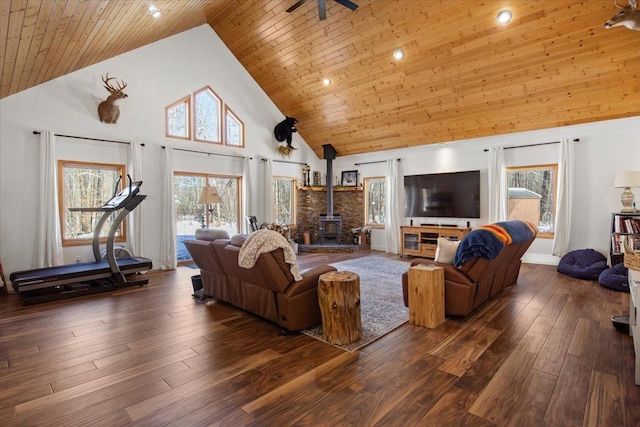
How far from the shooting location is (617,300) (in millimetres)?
4195

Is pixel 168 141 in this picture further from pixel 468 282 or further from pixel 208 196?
pixel 468 282

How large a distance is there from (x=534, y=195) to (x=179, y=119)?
25.1 feet

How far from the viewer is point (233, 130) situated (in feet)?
26.3

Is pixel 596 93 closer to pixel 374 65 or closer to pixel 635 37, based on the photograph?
pixel 635 37

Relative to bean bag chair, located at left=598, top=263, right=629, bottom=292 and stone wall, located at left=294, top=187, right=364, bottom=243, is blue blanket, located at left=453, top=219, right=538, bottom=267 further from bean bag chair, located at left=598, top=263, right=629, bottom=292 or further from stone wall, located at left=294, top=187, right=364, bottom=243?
stone wall, located at left=294, top=187, right=364, bottom=243

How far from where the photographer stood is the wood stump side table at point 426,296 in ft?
11.0

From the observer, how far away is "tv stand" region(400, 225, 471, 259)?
723 cm

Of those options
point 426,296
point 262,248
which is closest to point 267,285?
point 262,248

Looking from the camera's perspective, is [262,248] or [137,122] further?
[137,122]

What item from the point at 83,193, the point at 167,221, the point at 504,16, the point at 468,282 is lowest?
the point at 468,282

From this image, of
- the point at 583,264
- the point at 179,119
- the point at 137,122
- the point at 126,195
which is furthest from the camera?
the point at 179,119

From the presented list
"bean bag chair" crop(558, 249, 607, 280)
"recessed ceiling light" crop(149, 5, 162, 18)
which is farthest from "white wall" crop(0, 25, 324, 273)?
"bean bag chair" crop(558, 249, 607, 280)

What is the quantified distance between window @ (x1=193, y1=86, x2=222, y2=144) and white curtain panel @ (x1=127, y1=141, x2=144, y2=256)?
136cm

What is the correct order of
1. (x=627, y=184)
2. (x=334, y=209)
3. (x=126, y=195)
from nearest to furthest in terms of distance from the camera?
(x=627, y=184) → (x=126, y=195) → (x=334, y=209)
